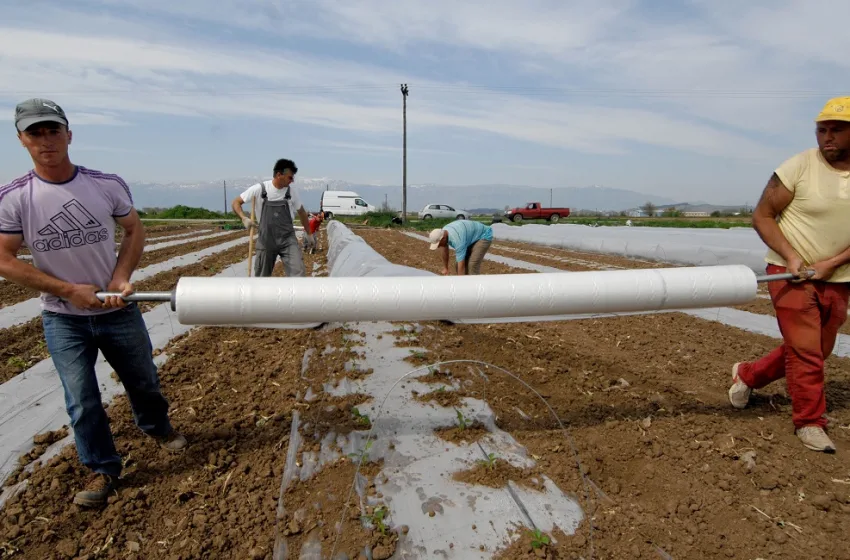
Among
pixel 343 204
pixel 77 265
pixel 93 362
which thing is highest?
pixel 343 204

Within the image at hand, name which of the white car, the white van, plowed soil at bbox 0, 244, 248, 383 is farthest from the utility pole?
plowed soil at bbox 0, 244, 248, 383

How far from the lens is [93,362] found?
232 cm

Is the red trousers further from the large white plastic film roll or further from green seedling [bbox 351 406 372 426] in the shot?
green seedling [bbox 351 406 372 426]

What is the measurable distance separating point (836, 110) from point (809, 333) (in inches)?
44.1

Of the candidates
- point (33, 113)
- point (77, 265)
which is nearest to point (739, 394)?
point (77, 265)

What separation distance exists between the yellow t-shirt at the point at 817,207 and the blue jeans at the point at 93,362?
3.40 metres

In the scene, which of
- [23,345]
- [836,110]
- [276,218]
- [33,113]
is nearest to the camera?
[33,113]

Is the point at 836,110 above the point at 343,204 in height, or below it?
below

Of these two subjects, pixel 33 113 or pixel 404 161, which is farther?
pixel 404 161

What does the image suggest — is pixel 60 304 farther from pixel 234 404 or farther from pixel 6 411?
pixel 6 411

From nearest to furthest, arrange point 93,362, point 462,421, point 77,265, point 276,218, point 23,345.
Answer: point 77,265, point 93,362, point 462,421, point 23,345, point 276,218

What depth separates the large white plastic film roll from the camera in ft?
7.21

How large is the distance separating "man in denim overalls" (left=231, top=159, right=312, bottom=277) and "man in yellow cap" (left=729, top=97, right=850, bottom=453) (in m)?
3.82

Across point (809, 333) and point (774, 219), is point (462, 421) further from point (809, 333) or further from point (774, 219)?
point (774, 219)
